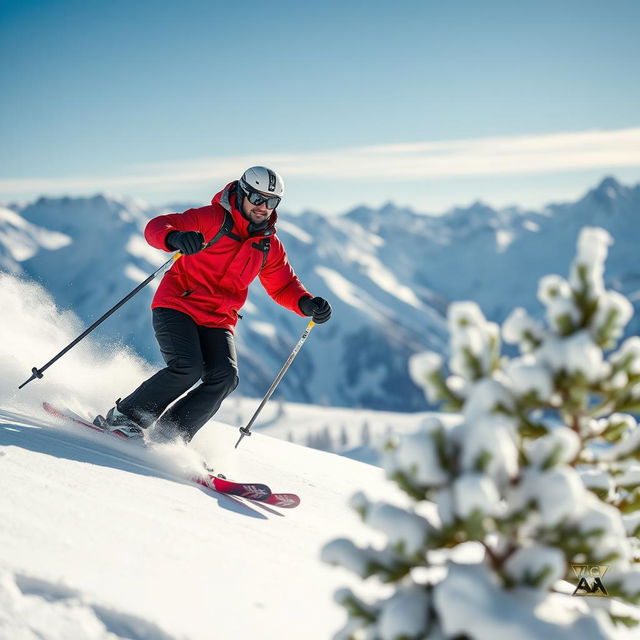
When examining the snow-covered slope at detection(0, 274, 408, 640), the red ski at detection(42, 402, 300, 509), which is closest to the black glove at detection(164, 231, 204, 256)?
the snow-covered slope at detection(0, 274, 408, 640)

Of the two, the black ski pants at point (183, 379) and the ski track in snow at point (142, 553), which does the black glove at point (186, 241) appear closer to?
the black ski pants at point (183, 379)

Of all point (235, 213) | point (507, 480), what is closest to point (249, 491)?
point (235, 213)

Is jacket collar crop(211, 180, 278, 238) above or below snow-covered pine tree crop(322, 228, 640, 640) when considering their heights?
above

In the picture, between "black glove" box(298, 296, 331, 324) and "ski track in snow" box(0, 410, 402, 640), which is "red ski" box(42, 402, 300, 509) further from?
Answer: "black glove" box(298, 296, 331, 324)

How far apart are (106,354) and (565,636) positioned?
8.70 metres

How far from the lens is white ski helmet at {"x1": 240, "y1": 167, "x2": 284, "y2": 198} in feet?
21.7

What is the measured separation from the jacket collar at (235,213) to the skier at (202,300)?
11 millimetres

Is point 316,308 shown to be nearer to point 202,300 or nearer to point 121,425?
point 202,300

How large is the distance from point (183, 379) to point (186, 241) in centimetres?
136

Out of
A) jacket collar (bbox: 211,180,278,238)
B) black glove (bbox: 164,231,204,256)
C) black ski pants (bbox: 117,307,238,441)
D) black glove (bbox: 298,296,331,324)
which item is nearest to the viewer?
black glove (bbox: 164,231,204,256)

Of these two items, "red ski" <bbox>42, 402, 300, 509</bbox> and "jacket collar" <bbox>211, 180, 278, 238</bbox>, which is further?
"jacket collar" <bbox>211, 180, 278, 238</bbox>

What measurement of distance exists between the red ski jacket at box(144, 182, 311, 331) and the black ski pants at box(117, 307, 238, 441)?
18 centimetres

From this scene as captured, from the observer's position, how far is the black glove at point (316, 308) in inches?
292

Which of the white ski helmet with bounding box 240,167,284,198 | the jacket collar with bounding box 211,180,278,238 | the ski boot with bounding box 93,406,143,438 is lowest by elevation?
the ski boot with bounding box 93,406,143,438
